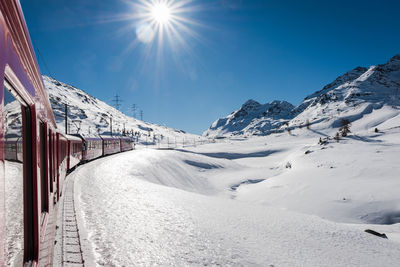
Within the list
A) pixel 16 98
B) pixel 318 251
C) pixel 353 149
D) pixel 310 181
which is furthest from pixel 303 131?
pixel 16 98

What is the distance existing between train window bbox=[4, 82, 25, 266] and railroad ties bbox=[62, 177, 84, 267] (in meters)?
2.35

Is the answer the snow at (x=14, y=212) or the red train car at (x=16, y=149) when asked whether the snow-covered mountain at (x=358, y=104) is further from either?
the snow at (x=14, y=212)

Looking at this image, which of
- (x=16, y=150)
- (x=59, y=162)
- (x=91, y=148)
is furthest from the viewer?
(x=91, y=148)

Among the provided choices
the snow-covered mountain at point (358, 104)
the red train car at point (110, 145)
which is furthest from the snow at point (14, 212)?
the snow-covered mountain at point (358, 104)

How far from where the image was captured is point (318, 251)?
490 cm

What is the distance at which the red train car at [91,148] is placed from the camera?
64.5 feet

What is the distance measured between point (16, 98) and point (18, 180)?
756mm

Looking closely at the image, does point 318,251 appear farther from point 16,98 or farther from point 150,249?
point 16,98

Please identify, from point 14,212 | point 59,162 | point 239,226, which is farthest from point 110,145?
point 14,212

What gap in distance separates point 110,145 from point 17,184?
95.7 ft

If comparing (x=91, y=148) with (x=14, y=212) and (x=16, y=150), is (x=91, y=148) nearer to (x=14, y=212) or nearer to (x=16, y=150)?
(x=16, y=150)

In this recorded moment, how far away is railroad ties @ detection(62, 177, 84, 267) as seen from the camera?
3.94m

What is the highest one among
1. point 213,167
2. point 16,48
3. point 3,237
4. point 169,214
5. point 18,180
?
point 16,48

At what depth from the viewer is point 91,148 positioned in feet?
70.5
